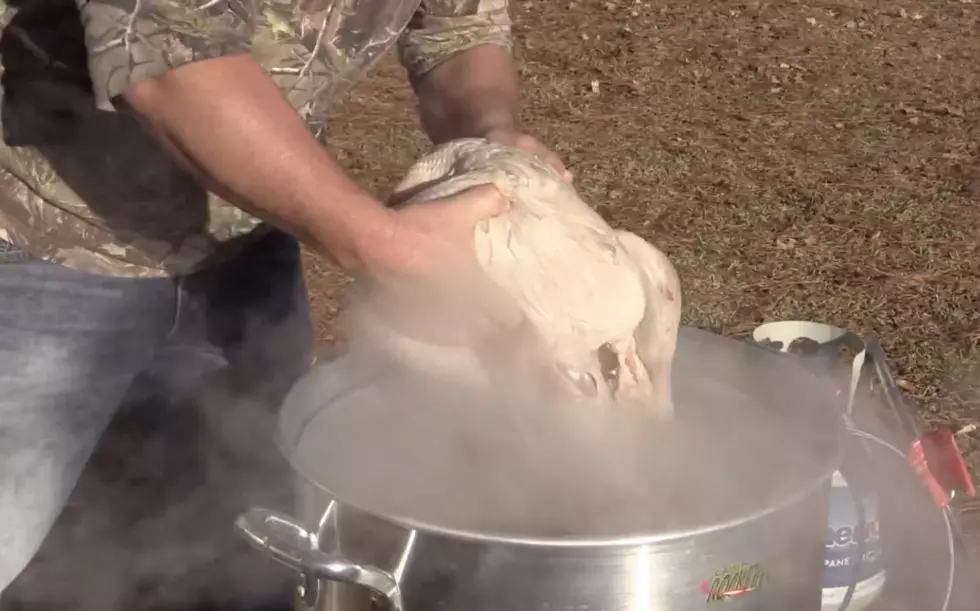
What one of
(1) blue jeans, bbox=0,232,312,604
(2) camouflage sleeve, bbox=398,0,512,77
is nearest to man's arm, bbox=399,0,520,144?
(2) camouflage sleeve, bbox=398,0,512,77

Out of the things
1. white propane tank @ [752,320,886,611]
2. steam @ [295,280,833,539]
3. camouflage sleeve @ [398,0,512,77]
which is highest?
camouflage sleeve @ [398,0,512,77]

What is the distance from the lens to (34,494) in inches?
56.4

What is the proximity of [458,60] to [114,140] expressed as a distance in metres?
0.49

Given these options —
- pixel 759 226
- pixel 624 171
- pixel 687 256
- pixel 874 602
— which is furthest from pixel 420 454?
pixel 624 171

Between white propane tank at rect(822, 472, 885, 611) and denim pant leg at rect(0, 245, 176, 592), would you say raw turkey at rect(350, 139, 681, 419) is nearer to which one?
white propane tank at rect(822, 472, 885, 611)

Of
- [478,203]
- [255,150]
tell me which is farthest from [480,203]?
[255,150]

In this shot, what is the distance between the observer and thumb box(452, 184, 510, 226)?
1099 mm

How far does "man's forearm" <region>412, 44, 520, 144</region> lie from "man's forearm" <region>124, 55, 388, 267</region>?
1.38ft

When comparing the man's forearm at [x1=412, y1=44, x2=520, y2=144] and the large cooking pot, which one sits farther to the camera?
the man's forearm at [x1=412, y1=44, x2=520, y2=144]

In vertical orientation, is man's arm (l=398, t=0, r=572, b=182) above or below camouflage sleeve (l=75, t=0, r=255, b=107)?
below

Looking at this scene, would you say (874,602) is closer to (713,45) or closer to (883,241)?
(883,241)

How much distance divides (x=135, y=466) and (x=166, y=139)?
962 millimetres

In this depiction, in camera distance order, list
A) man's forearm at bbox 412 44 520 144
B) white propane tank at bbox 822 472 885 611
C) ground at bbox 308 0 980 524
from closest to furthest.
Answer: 1. white propane tank at bbox 822 472 885 611
2. man's forearm at bbox 412 44 520 144
3. ground at bbox 308 0 980 524

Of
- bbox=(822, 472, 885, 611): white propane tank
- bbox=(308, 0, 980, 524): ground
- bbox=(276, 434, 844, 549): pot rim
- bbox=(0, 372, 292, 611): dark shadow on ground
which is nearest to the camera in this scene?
bbox=(276, 434, 844, 549): pot rim
